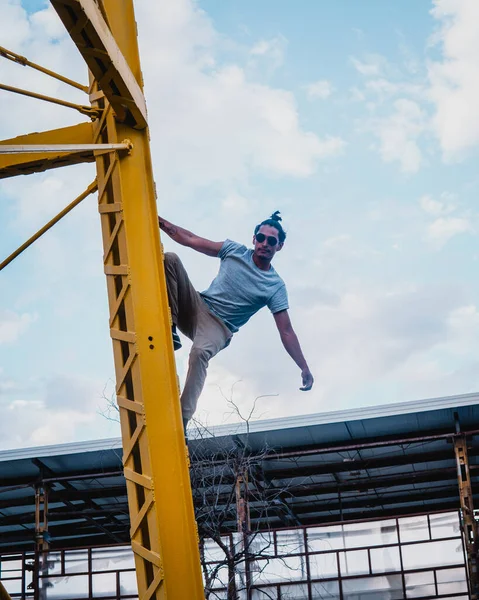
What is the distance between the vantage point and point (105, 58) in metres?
4.83

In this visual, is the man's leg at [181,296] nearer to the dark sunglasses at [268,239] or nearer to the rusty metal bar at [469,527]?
the dark sunglasses at [268,239]

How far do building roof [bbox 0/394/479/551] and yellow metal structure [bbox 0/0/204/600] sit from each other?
1089cm

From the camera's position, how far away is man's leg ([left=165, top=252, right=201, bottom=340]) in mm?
5629

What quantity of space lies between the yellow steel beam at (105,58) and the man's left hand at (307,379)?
1888 millimetres

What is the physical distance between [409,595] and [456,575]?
3.02 feet

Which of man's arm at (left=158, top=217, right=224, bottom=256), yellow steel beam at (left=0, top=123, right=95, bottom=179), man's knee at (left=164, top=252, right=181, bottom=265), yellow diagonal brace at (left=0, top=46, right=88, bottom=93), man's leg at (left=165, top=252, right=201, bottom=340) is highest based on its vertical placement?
yellow diagonal brace at (left=0, top=46, right=88, bottom=93)

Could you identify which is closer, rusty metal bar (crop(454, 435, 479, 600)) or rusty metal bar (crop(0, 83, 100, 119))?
rusty metal bar (crop(0, 83, 100, 119))

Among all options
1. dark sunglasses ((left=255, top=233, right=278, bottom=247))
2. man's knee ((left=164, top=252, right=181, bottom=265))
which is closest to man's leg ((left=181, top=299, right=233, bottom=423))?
man's knee ((left=164, top=252, right=181, bottom=265))

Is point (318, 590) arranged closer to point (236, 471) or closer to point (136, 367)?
point (236, 471)

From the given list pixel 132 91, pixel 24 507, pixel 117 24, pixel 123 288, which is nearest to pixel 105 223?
→ pixel 123 288

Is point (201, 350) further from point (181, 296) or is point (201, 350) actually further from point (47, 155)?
point (47, 155)

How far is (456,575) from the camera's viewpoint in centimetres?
1560

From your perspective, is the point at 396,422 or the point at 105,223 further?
the point at 396,422

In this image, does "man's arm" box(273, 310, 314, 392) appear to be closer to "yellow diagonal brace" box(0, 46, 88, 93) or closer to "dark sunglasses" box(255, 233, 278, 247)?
"dark sunglasses" box(255, 233, 278, 247)
